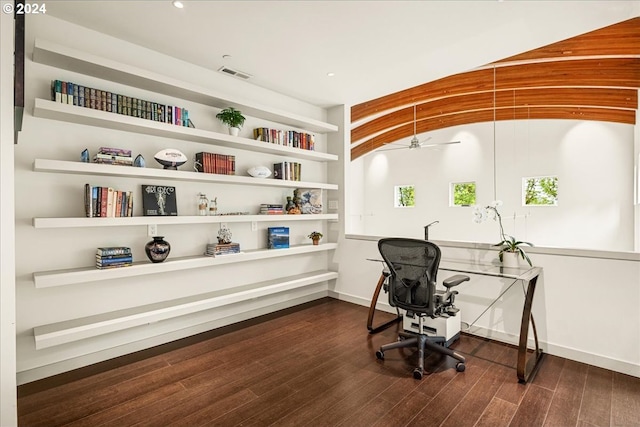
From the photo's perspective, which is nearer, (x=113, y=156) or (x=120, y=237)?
(x=113, y=156)

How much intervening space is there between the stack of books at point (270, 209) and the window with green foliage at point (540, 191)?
6086 millimetres

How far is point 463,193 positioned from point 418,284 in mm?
6460

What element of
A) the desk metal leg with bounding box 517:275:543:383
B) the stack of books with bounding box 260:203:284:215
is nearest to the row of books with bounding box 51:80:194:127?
the stack of books with bounding box 260:203:284:215

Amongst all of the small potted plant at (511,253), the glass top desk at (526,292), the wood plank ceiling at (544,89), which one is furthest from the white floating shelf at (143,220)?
the wood plank ceiling at (544,89)

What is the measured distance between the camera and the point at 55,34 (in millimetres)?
2514

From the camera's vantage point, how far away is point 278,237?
3922 millimetres

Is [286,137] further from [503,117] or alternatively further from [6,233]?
[503,117]

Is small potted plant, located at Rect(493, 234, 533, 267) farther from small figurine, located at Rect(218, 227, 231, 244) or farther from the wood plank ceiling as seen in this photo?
small figurine, located at Rect(218, 227, 231, 244)

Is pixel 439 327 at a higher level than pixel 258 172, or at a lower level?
lower

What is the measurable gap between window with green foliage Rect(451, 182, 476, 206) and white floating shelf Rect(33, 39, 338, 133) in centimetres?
598

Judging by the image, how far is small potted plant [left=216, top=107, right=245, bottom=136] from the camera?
3.38 meters

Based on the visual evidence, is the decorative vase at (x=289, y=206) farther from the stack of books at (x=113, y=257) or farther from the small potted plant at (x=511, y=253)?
the small potted plant at (x=511, y=253)

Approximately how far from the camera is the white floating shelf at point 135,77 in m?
2.34

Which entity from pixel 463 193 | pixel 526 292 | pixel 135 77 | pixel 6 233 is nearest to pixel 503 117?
pixel 463 193
